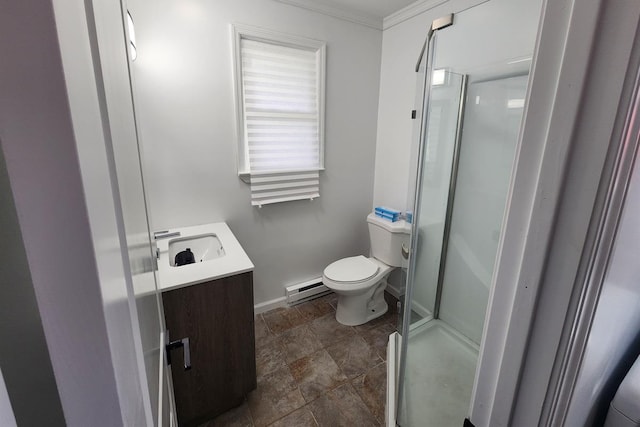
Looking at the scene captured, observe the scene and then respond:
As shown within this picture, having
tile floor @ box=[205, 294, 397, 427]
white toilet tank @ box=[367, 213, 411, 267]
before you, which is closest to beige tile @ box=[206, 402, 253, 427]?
tile floor @ box=[205, 294, 397, 427]

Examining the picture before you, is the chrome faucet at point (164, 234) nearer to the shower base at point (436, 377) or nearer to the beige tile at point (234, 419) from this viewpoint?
the beige tile at point (234, 419)

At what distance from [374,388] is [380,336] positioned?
47cm

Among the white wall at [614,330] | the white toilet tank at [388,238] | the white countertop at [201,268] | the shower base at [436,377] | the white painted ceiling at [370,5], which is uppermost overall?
the white painted ceiling at [370,5]

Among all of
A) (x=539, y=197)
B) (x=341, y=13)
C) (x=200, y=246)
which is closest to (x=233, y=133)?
(x=200, y=246)

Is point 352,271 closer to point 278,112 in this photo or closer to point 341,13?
point 278,112

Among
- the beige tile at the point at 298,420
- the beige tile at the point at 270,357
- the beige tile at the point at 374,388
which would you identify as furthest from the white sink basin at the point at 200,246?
the beige tile at the point at 374,388

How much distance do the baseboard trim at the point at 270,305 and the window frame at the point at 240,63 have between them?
107cm

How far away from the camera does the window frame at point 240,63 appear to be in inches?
73.6

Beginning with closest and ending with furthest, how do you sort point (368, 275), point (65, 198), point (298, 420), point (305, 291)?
point (65, 198) < point (298, 420) < point (368, 275) < point (305, 291)

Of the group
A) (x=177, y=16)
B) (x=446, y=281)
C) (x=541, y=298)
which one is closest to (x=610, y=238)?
(x=541, y=298)

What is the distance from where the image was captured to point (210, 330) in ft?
4.54

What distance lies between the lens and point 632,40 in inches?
12.4

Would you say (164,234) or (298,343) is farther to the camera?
(298,343)

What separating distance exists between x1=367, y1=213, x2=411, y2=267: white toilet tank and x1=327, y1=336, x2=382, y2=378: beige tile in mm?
661
